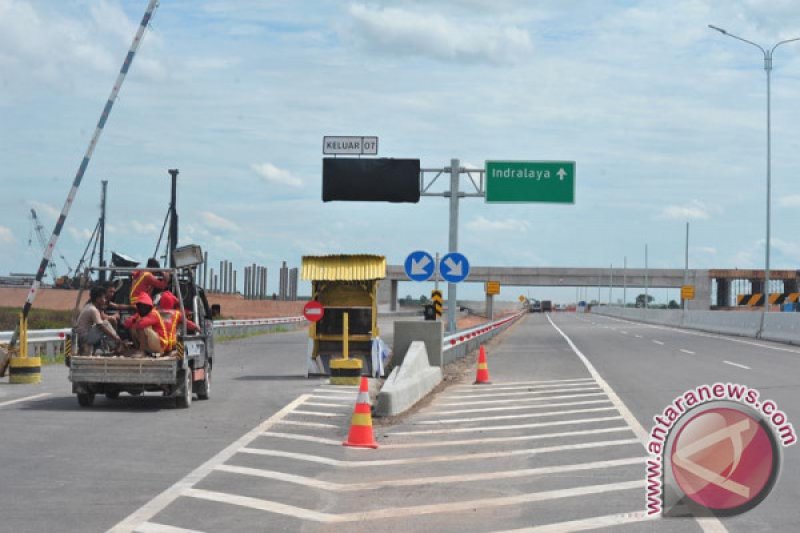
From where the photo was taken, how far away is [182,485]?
994cm

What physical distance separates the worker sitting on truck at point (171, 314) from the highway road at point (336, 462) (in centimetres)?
109

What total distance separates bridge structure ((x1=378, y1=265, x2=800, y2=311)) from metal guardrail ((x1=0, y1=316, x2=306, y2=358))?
186ft

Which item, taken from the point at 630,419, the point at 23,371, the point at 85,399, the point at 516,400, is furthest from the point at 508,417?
the point at 23,371

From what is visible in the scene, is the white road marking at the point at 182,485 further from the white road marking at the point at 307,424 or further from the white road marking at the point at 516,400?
the white road marking at the point at 516,400

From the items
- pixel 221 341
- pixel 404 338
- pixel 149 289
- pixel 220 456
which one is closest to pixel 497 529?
pixel 220 456

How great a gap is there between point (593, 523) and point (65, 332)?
76.6 feet

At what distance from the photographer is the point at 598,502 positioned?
30.4ft

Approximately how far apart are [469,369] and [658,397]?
390 inches

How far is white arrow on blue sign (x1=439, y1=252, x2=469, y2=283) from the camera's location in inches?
1156

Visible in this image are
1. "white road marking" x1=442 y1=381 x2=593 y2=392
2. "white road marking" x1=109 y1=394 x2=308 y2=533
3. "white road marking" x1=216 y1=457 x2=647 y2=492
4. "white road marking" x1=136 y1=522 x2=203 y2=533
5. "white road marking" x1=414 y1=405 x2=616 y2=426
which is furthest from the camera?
"white road marking" x1=442 y1=381 x2=593 y2=392

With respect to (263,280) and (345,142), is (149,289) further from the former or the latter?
(263,280)

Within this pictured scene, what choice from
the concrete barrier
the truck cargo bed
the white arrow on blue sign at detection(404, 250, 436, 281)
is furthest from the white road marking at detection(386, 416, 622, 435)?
the white arrow on blue sign at detection(404, 250, 436, 281)

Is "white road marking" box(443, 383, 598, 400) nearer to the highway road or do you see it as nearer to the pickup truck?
the highway road

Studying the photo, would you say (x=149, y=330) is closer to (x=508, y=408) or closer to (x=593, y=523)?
(x=508, y=408)
